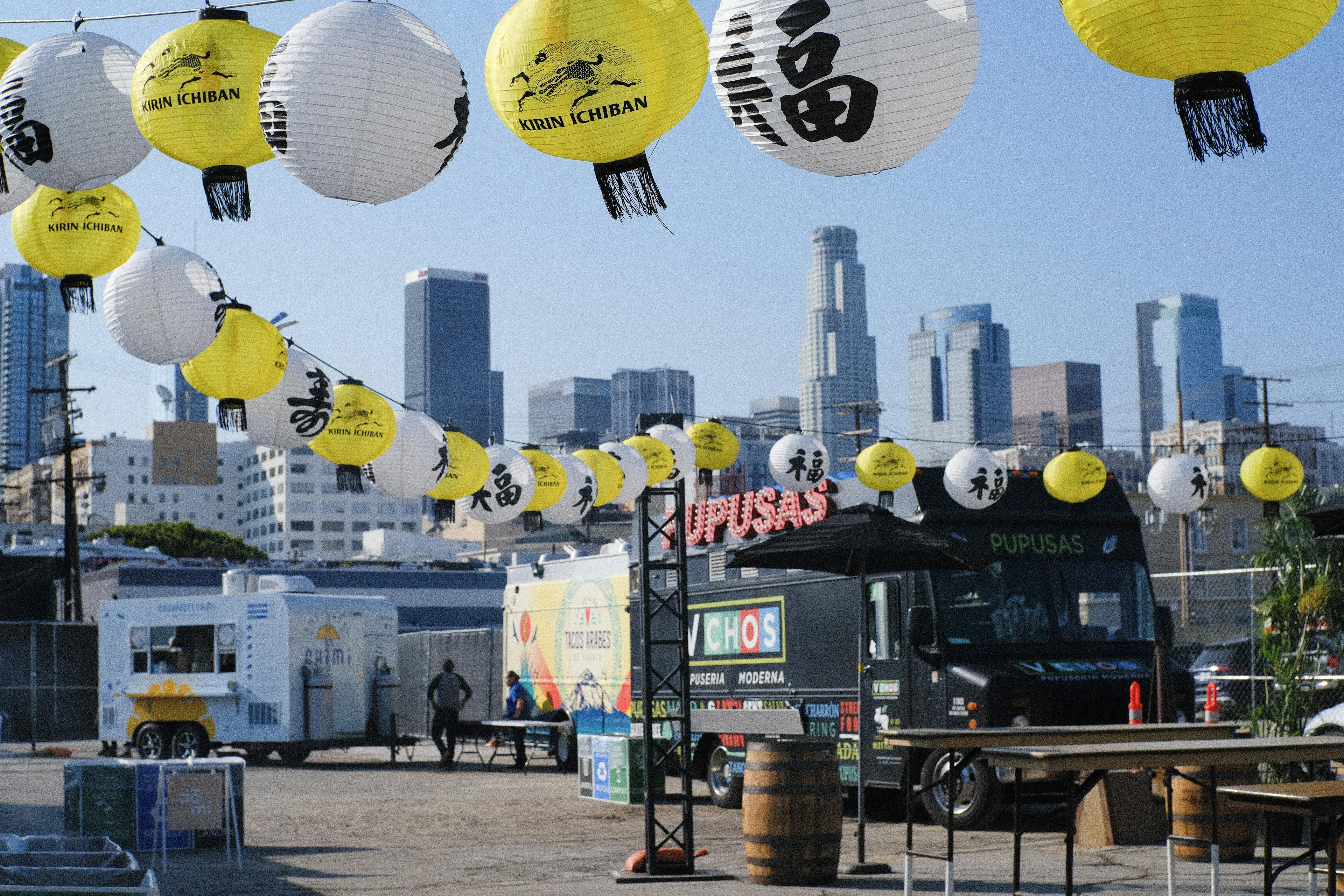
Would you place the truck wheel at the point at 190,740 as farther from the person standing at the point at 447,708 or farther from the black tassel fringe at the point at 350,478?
the black tassel fringe at the point at 350,478

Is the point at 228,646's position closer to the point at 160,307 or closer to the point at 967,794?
the point at 967,794

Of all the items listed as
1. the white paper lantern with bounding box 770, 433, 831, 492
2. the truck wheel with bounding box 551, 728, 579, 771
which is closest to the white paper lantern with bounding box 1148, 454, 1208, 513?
the white paper lantern with bounding box 770, 433, 831, 492

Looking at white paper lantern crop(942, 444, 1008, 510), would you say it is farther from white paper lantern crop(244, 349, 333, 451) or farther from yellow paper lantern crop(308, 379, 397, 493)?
white paper lantern crop(244, 349, 333, 451)

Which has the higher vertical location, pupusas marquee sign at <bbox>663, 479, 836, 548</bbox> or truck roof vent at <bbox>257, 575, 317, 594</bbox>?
pupusas marquee sign at <bbox>663, 479, 836, 548</bbox>

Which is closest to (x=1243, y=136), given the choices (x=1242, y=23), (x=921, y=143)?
(x=1242, y=23)

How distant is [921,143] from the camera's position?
5789mm

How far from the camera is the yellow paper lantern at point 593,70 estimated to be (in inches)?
227

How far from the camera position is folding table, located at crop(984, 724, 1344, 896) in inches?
286

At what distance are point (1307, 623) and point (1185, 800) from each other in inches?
255

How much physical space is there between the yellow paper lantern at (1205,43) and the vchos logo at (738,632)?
10022 mm

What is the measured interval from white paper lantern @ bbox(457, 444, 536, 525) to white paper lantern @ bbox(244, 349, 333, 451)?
3730 mm

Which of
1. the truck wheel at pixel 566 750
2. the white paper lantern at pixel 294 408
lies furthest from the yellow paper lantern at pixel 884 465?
the truck wheel at pixel 566 750

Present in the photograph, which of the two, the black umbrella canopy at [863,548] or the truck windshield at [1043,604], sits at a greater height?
the black umbrella canopy at [863,548]

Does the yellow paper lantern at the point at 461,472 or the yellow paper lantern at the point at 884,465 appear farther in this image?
the yellow paper lantern at the point at 884,465
